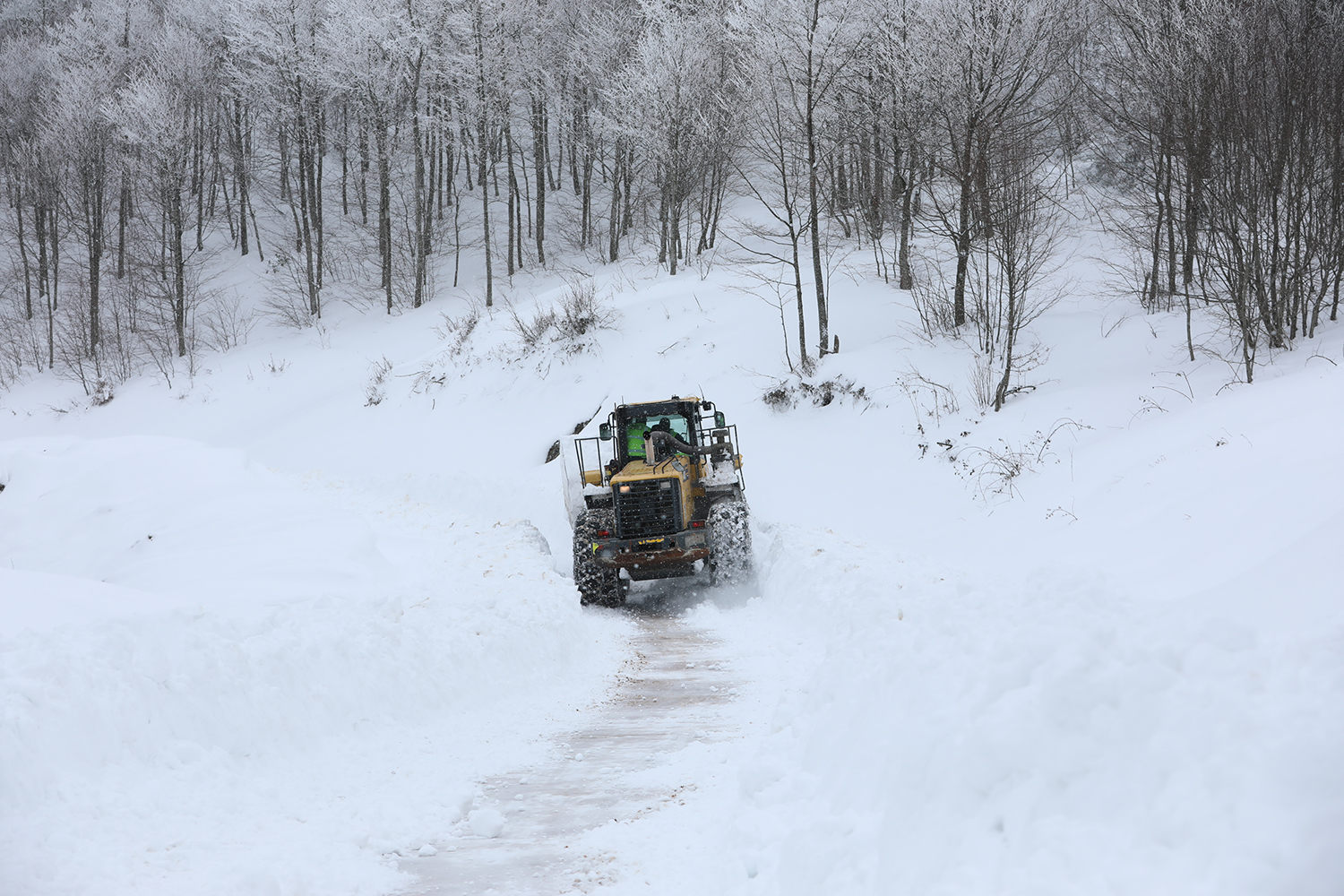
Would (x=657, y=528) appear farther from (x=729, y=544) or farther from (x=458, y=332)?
(x=458, y=332)

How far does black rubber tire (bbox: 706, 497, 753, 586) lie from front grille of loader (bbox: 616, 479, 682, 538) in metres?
0.56

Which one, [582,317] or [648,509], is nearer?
[648,509]

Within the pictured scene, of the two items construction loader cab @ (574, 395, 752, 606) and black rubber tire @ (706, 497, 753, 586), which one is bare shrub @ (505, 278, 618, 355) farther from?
black rubber tire @ (706, 497, 753, 586)

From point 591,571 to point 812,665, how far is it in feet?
14.5

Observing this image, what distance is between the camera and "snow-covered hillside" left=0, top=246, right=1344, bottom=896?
3.07 m

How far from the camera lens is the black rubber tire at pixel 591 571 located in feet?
36.7

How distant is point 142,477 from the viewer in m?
11.8

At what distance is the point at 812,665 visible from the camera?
293 inches

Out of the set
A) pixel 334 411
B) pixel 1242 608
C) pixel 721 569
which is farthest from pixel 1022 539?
pixel 334 411

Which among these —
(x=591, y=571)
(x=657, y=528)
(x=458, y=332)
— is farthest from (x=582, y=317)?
(x=591, y=571)

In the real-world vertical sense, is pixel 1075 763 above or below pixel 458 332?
below

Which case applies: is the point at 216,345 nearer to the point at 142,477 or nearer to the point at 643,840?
the point at 142,477

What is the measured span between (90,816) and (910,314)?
19.2 meters

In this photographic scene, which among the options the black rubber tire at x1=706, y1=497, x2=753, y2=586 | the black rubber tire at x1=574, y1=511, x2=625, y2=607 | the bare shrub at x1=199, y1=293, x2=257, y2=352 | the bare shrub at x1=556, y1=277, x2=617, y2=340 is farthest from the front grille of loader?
the bare shrub at x1=199, y1=293, x2=257, y2=352
